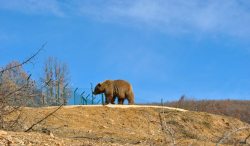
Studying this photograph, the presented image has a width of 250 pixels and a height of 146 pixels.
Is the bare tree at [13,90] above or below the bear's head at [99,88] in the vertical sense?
below

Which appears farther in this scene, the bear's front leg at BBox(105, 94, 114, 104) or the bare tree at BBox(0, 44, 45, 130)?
the bear's front leg at BBox(105, 94, 114, 104)

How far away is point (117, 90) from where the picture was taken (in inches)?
1178

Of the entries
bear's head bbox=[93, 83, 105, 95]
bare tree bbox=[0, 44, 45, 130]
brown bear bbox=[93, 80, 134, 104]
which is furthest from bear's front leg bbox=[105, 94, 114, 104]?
bare tree bbox=[0, 44, 45, 130]

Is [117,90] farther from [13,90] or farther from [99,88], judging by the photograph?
[13,90]

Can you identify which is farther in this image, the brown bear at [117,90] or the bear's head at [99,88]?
the bear's head at [99,88]

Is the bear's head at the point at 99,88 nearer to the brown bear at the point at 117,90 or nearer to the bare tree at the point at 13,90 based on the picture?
the brown bear at the point at 117,90

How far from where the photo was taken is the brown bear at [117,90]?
97.9 ft

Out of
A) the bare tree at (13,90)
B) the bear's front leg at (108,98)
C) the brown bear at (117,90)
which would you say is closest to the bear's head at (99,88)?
→ the brown bear at (117,90)

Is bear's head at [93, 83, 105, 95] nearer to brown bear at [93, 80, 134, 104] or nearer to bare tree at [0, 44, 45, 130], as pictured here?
brown bear at [93, 80, 134, 104]

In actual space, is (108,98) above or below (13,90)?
above

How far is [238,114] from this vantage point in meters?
68.5

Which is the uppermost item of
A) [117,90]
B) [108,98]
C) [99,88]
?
[99,88]

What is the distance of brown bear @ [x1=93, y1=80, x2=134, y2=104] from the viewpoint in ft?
97.9

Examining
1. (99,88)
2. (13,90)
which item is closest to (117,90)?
(99,88)
